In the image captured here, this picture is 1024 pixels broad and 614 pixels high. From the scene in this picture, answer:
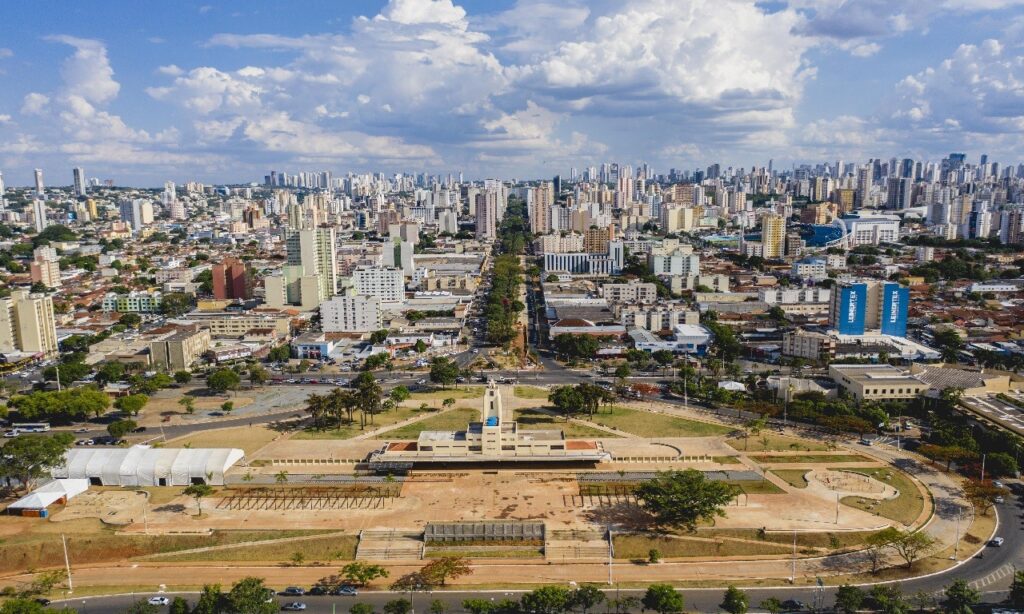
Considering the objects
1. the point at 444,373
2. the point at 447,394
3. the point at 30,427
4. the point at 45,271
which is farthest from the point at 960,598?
the point at 45,271

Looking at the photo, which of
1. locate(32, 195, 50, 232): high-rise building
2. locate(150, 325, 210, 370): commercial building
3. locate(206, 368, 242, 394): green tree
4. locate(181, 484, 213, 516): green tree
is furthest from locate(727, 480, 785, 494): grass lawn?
locate(32, 195, 50, 232): high-rise building

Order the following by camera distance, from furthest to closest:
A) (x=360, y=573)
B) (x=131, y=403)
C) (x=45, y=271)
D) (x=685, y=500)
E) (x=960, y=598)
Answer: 1. (x=45, y=271)
2. (x=131, y=403)
3. (x=685, y=500)
4. (x=360, y=573)
5. (x=960, y=598)

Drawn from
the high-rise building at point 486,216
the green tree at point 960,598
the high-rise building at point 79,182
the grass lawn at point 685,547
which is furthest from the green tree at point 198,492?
the high-rise building at point 79,182

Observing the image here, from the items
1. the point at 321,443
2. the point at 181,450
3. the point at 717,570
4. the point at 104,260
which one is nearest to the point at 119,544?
the point at 181,450

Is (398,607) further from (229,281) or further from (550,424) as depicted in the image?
(229,281)

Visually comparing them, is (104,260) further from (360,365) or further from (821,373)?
(821,373)

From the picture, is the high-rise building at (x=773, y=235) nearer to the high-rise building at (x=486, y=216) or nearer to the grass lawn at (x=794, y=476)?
the high-rise building at (x=486, y=216)
